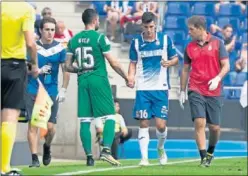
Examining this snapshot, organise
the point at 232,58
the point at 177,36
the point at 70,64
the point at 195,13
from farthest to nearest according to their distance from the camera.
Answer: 1. the point at 195,13
2. the point at 177,36
3. the point at 232,58
4. the point at 70,64

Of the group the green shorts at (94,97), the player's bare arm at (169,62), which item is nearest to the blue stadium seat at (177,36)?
the player's bare arm at (169,62)

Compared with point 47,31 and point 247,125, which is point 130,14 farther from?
point 47,31

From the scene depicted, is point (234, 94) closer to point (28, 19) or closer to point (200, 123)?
point (200, 123)

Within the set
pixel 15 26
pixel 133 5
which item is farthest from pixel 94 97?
pixel 133 5

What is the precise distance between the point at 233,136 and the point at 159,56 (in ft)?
28.5

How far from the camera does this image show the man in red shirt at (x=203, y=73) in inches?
563

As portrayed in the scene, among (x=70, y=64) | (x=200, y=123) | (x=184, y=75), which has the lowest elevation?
(x=200, y=123)

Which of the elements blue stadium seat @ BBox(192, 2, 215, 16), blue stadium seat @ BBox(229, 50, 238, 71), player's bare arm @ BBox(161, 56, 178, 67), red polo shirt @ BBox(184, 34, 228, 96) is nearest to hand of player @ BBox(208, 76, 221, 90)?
red polo shirt @ BBox(184, 34, 228, 96)

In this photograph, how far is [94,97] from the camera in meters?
13.9

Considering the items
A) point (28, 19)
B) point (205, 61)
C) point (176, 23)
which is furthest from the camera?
point (176, 23)

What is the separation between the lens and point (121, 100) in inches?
910

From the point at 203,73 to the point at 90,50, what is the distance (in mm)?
1666

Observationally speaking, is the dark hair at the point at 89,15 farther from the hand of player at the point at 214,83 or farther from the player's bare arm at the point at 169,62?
the hand of player at the point at 214,83

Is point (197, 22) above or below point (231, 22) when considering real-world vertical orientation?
below
